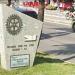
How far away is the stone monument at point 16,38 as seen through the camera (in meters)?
11.8

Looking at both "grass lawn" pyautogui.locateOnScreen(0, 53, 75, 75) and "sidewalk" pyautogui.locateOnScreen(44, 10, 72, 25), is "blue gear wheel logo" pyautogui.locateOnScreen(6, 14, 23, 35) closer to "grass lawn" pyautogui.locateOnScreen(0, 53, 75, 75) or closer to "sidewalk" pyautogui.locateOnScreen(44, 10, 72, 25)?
"grass lawn" pyautogui.locateOnScreen(0, 53, 75, 75)

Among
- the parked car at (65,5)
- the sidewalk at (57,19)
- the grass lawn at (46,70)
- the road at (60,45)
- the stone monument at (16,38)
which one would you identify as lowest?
the parked car at (65,5)

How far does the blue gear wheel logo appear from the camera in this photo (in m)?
11.8

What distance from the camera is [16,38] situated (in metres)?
11.9

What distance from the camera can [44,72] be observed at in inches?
456

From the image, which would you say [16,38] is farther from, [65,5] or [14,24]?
[65,5]

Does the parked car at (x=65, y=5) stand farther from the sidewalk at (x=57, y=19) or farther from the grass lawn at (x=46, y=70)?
the grass lawn at (x=46, y=70)

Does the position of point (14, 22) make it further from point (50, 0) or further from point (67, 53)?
point (50, 0)

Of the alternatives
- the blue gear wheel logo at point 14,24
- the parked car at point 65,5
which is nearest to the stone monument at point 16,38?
the blue gear wheel logo at point 14,24

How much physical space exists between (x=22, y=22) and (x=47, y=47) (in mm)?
7428

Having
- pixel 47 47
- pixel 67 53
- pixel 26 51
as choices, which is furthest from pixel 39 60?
pixel 47 47

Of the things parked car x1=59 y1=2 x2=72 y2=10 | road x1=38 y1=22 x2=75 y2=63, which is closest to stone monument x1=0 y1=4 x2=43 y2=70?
road x1=38 y1=22 x2=75 y2=63

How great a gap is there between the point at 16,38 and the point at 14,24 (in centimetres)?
46

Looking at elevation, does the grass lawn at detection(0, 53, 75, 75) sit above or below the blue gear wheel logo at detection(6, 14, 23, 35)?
below
